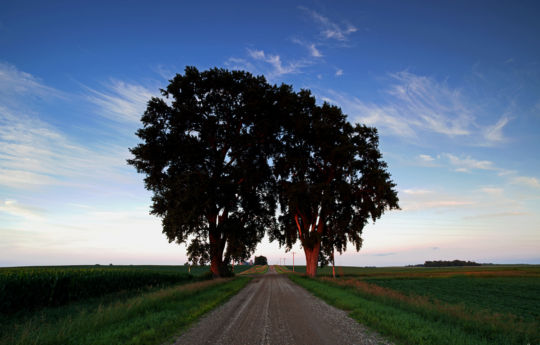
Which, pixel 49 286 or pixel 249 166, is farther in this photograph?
pixel 249 166

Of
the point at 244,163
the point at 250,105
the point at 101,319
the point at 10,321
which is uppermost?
the point at 250,105

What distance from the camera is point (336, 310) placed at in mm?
10750

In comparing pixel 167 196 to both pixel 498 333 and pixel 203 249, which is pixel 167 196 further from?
pixel 498 333

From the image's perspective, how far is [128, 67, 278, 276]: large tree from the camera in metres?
23.5

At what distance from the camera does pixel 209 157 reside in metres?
26.1

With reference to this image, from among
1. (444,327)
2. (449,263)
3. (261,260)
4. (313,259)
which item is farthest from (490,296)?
(449,263)

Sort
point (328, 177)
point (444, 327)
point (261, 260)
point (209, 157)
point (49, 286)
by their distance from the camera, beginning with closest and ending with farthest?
point (444, 327), point (49, 286), point (209, 157), point (328, 177), point (261, 260)

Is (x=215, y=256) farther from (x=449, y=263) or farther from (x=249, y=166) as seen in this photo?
(x=449, y=263)

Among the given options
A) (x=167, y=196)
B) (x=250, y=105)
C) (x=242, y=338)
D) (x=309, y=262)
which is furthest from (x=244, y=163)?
(x=242, y=338)

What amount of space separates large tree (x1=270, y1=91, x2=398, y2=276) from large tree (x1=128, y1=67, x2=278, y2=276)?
10.6 ft

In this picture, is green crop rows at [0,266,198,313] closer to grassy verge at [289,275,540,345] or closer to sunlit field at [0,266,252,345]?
sunlit field at [0,266,252,345]

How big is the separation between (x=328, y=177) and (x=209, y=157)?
13.1m

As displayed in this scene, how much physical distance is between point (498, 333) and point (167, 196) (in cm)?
2134

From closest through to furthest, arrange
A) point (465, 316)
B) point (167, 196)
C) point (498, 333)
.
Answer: point (498, 333) < point (465, 316) < point (167, 196)
